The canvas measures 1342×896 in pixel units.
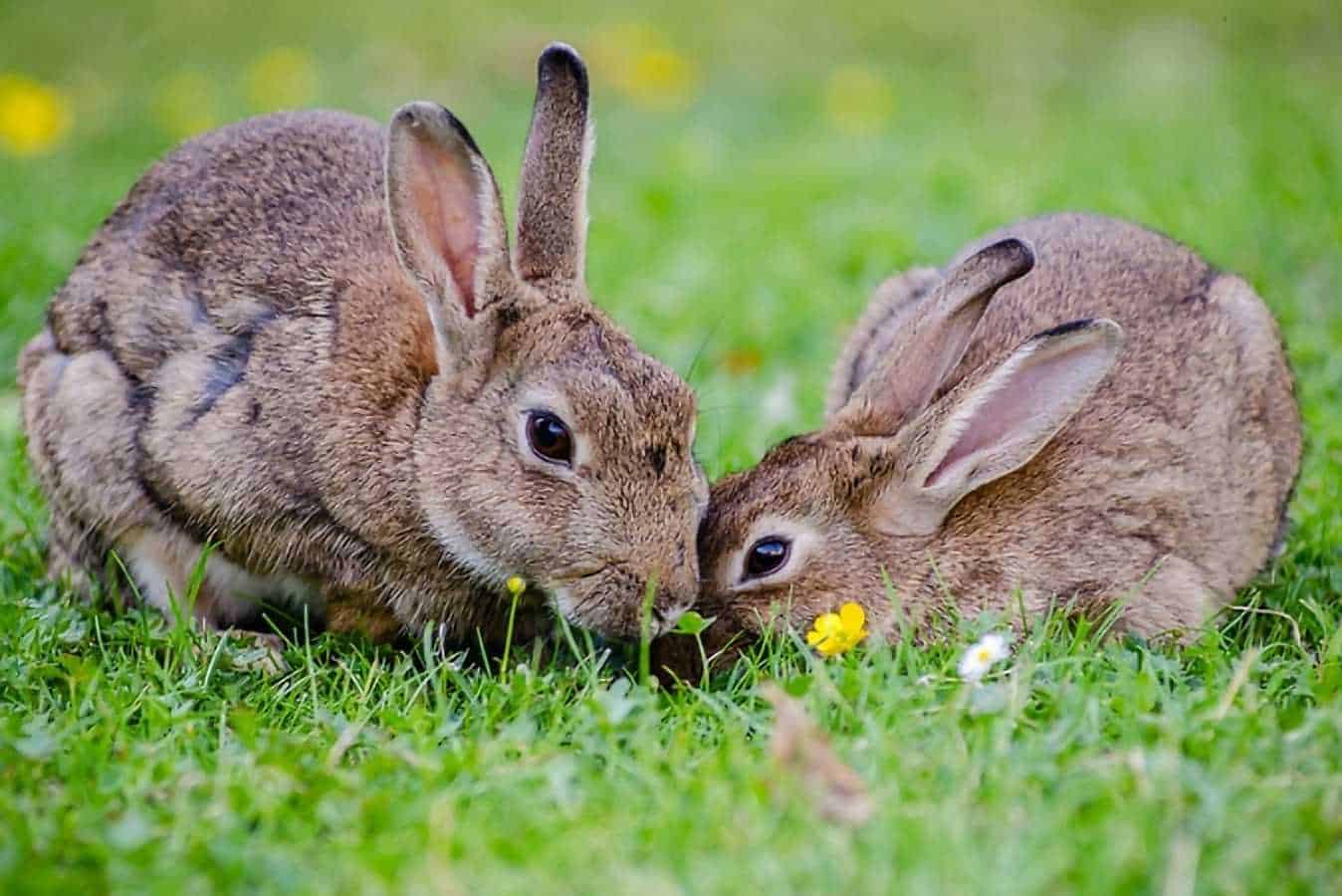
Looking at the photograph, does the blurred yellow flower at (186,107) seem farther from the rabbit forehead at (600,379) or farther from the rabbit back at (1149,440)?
the rabbit back at (1149,440)

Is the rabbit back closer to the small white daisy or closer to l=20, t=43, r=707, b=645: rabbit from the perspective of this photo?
the small white daisy

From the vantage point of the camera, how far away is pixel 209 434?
485cm

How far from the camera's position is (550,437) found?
4461mm

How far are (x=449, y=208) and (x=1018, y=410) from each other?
5.79ft

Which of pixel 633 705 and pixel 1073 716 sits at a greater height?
pixel 1073 716

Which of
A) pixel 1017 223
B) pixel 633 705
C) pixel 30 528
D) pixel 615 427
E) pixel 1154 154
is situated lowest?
pixel 30 528

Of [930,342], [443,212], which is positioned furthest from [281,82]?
[930,342]

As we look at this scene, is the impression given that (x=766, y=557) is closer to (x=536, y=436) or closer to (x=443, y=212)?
(x=536, y=436)

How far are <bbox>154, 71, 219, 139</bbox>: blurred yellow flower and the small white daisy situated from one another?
6.32m

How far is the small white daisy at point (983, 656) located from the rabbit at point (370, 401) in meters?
0.75

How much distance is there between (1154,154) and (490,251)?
5.81 meters

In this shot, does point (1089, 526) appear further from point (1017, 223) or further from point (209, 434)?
point (209, 434)

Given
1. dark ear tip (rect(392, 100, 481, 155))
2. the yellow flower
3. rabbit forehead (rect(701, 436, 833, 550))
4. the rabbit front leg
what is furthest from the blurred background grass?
dark ear tip (rect(392, 100, 481, 155))

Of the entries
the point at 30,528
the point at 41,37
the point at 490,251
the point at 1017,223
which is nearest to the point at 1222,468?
the point at 1017,223
